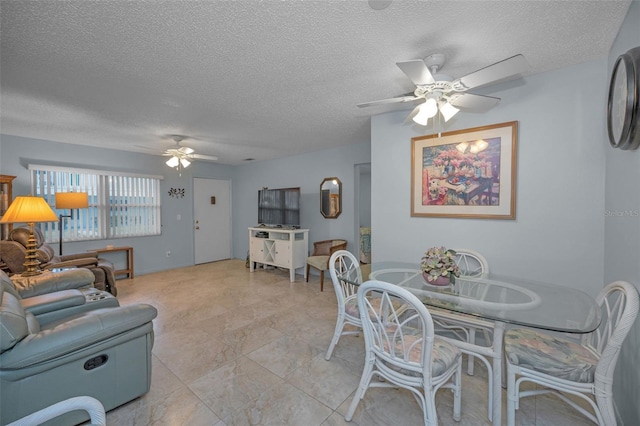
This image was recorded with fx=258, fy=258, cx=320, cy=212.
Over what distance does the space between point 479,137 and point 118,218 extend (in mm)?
5824

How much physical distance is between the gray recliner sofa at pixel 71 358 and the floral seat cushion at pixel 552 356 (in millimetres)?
2303

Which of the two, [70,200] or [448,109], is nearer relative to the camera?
[448,109]

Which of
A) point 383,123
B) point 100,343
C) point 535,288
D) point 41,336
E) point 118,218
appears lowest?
point 100,343

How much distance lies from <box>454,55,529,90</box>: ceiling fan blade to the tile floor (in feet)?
6.78

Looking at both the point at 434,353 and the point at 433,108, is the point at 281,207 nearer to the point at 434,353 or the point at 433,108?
the point at 433,108

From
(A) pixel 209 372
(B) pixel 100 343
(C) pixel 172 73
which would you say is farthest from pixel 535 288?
(C) pixel 172 73

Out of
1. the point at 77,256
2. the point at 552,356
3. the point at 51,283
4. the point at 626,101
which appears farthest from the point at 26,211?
the point at 626,101

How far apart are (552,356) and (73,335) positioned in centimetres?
264

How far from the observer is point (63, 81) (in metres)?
2.18

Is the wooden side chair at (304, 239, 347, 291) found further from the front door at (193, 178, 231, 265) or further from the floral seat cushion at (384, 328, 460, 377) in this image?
the front door at (193, 178, 231, 265)

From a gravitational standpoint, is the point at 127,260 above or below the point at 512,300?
below

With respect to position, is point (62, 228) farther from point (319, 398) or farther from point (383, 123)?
point (383, 123)

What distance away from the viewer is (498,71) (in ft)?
4.85

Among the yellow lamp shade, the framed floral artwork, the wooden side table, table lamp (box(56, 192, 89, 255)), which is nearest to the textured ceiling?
the framed floral artwork
